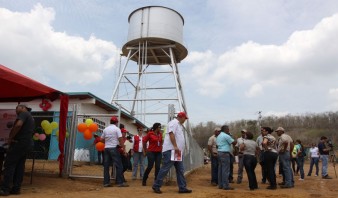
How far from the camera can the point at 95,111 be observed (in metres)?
19.2

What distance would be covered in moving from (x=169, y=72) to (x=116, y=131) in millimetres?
15625

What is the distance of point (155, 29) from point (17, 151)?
17.2m

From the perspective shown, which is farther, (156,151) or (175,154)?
(156,151)

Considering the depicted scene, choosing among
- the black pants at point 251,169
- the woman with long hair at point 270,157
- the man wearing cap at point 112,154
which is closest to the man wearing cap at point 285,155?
the woman with long hair at point 270,157

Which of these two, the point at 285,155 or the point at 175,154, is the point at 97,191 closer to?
the point at 175,154

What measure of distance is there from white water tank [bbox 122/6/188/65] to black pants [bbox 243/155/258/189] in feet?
48.7

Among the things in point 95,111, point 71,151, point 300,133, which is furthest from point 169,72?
point 300,133

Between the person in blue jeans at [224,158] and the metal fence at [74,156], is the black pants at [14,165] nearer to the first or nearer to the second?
the metal fence at [74,156]

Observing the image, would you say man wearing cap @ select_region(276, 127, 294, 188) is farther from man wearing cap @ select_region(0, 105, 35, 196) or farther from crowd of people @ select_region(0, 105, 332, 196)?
man wearing cap @ select_region(0, 105, 35, 196)

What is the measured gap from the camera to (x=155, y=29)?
23.1 meters

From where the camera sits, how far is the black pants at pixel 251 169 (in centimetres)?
923

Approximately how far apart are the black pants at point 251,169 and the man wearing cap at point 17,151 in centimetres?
550

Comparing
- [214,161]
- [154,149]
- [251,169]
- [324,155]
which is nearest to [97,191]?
[154,149]

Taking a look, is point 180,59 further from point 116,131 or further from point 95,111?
point 116,131
